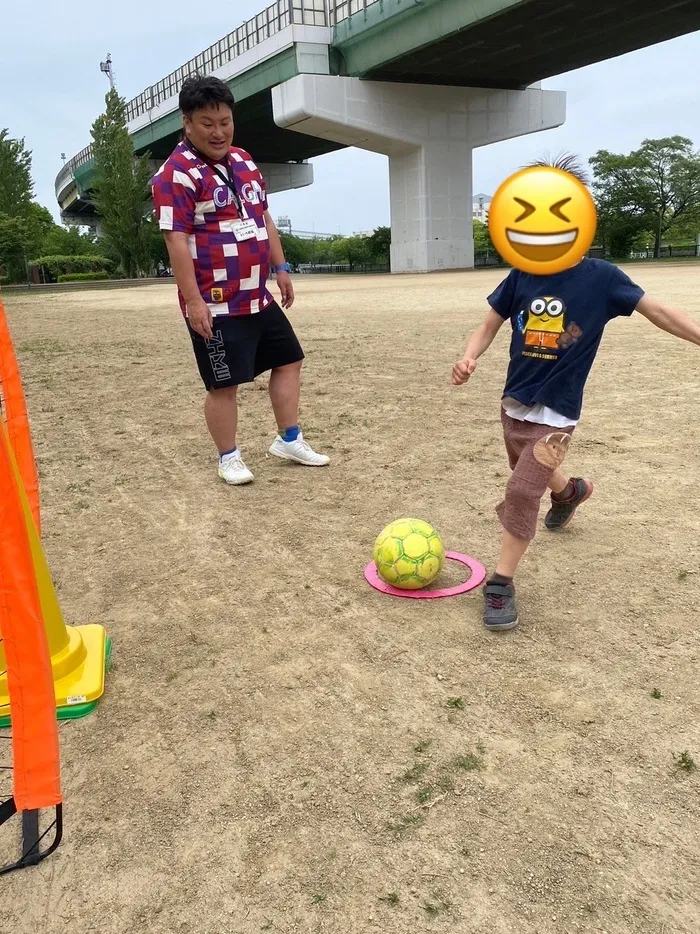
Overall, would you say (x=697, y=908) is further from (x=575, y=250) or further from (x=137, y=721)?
(x=575, y=250)

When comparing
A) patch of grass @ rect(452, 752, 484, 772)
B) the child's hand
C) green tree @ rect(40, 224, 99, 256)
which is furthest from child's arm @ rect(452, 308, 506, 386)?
green tree @ rect(40, 224, 99, 256)

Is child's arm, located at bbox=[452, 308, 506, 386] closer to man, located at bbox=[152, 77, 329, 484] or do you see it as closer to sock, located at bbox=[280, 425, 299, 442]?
man, located at bbox=[152, 77, 329, 484]

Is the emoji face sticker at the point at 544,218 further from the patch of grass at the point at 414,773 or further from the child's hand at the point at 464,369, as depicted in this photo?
the patch of grass at the point at 414,773

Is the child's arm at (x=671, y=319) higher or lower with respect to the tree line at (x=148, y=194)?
lower

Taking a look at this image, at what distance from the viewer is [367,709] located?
86.0 inches

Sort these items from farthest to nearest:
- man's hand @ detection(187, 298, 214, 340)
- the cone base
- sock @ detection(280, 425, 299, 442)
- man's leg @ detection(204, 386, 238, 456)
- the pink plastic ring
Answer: sock @ detection(280, 425, 299, 442) < man's leg @ detection(204, 386, 238, 456) < man's hand @ detection(187, 298, 214, 340) < the pink plastic ring < the cone base

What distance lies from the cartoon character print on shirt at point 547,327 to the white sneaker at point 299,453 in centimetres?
213

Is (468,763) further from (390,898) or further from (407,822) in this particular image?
(390,898)

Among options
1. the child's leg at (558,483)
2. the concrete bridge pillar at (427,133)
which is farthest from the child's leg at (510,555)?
the concrete bridge pillar at (427,133)

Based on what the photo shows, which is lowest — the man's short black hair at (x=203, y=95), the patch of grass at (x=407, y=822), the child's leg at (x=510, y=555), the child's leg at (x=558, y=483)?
the patch of grass at (x=407, y=822)

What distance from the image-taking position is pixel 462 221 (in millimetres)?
37688

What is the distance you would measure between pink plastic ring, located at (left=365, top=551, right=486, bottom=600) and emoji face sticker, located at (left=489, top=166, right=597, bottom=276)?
1.29 m

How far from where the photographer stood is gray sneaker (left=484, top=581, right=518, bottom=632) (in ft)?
8.52

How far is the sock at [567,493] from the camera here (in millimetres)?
3299
